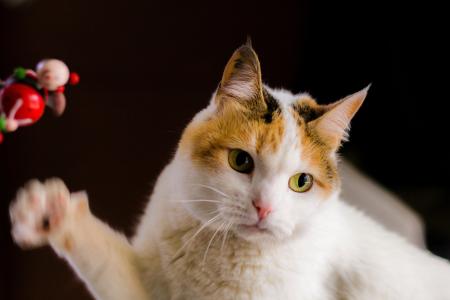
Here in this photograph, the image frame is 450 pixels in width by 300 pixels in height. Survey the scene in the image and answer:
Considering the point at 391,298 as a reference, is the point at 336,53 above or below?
above

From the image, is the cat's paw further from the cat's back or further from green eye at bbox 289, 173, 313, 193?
the cat's back

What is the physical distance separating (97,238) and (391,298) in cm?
56

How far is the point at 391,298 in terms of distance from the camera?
35.5 inches

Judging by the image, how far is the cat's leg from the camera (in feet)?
2.20

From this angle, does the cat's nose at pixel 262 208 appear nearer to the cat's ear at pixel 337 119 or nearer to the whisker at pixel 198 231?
the whisker at pixel 198 231

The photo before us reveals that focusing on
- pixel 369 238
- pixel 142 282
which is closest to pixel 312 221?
pixel 369 238

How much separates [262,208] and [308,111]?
230 mm

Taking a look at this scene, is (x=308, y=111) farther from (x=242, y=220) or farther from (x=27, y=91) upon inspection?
(x=27, y=91)

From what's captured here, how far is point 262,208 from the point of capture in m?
0.72

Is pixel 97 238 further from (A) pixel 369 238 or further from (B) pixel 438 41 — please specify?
(B) pixel 438 41

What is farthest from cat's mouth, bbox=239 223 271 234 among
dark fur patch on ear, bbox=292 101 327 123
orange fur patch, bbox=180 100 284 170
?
dark fur patch on ear, bbox=292 101 327 123

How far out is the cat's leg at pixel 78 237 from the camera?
0.67 metres

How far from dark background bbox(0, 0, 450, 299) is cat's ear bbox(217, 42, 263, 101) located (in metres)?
0.45

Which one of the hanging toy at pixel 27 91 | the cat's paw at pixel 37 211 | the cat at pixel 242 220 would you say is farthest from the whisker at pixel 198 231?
the hanging toy at pixel 27 91
